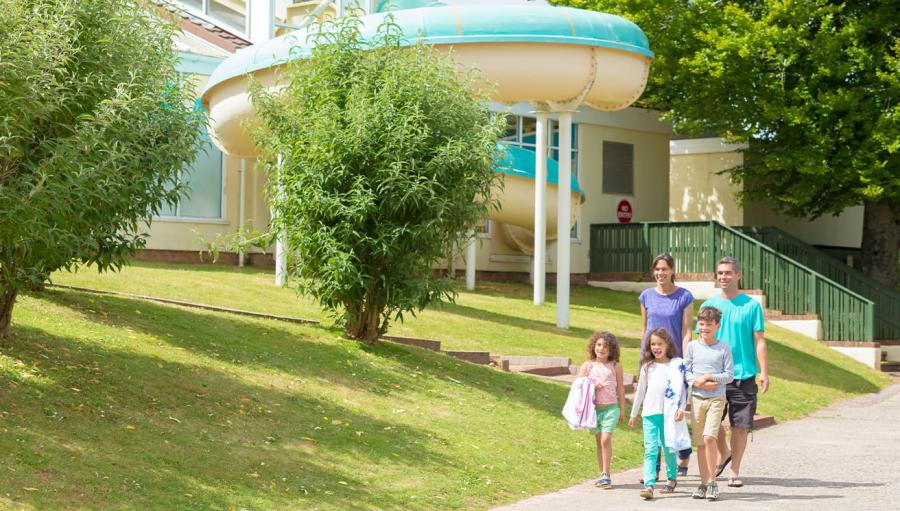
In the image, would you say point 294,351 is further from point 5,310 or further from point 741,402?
point 741,402

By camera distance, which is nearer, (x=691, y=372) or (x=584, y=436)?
(x=691, y=372)

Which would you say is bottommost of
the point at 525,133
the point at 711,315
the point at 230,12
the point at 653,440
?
the point at 653,440

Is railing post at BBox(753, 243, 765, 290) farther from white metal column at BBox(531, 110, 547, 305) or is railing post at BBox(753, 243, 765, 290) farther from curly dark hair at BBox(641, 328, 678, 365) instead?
curly dark hair at BBox(641, 328, 678, 365)

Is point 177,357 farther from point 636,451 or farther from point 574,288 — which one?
point 574,288

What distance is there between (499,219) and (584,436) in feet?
48.8

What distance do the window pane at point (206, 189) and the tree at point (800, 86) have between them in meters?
10.8

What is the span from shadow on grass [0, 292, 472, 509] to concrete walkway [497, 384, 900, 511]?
155cm

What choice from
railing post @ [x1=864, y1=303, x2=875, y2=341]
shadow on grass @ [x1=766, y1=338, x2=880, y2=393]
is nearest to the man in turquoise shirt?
shadow on grass @ [x1=766, y1=338, x2=880, y2=393]

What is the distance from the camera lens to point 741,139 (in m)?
30.2

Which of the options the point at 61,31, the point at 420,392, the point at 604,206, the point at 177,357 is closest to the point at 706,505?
the point at 420,392

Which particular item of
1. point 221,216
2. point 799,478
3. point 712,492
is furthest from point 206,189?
point 712,492

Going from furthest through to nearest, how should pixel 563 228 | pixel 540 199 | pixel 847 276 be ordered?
pixel 847 276, pixel 540 199, pixel 563 228

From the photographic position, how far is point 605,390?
34.6ft

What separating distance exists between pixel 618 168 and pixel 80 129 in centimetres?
2722
